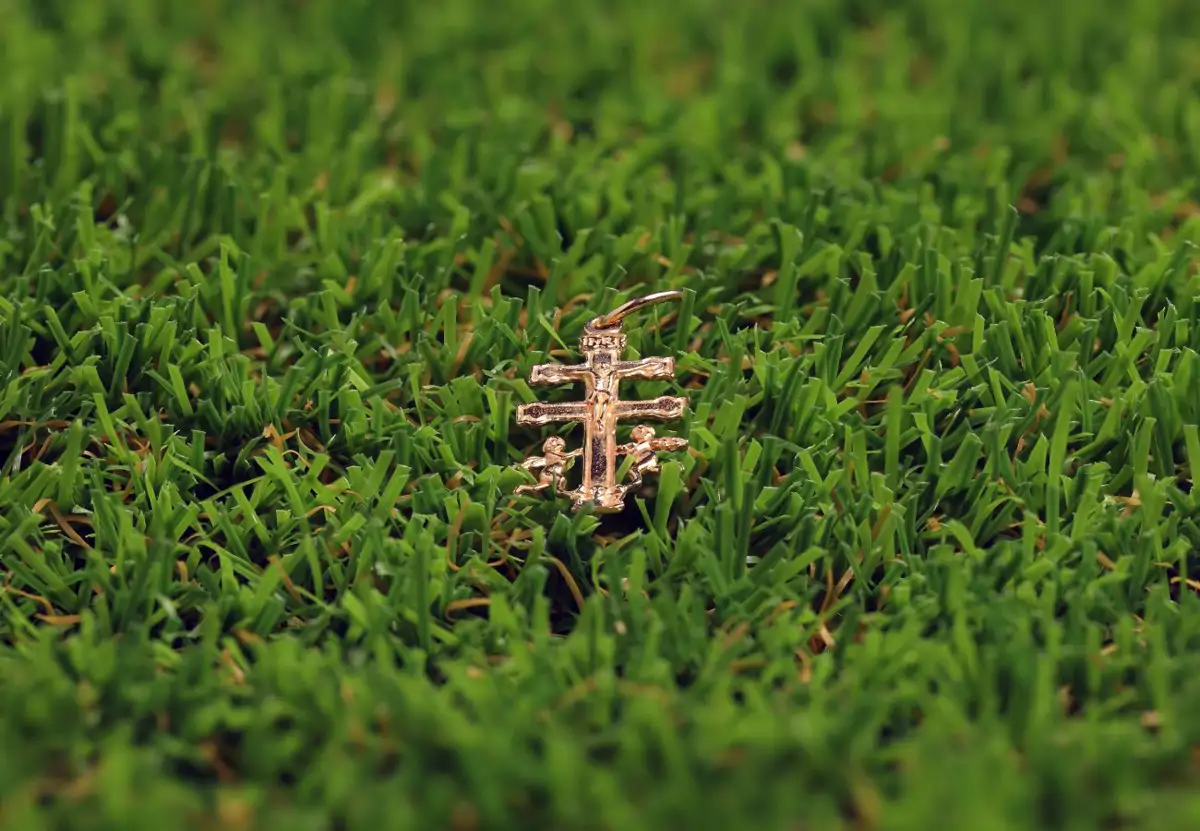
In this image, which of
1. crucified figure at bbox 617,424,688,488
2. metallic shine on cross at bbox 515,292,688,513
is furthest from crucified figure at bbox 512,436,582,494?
crucified figure at bbox 617,424,688,488

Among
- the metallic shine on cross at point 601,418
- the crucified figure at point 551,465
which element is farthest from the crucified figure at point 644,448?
the crucified figure at point 551,465

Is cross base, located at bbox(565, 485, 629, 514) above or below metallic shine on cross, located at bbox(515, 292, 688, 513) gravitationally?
below

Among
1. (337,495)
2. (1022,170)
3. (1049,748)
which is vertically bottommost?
(1049,748)

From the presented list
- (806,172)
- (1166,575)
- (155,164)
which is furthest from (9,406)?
(1166,575)

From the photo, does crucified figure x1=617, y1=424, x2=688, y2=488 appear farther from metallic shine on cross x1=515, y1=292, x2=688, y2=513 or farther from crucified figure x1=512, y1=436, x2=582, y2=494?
crucified figure x1=512, y1=436, x2=582, y2=494

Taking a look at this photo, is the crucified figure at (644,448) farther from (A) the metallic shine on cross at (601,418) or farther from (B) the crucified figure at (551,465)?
(B) the crucified figure at (551,465)

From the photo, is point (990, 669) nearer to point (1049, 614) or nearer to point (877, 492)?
point (1049, 614)

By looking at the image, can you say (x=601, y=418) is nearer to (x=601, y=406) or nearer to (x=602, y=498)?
(x=601, y=406)
